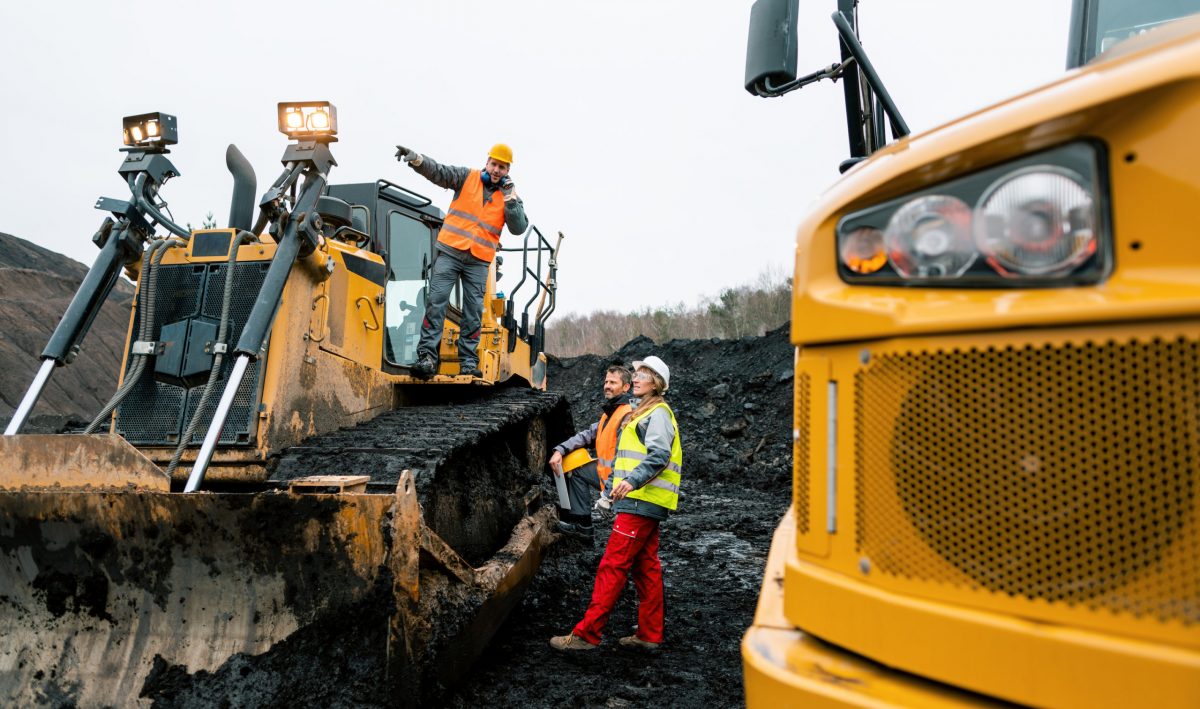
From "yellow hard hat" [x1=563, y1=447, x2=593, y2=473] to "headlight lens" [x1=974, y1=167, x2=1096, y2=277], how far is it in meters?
4.31

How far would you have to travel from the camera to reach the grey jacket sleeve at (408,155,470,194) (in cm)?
589

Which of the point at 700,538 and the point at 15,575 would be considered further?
the point at 700,538

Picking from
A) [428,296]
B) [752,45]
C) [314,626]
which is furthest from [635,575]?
[752,45]

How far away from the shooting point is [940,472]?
56.9 inches

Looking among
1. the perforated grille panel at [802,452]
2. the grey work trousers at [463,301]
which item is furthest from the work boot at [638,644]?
the perforated grille panel at [802,452]

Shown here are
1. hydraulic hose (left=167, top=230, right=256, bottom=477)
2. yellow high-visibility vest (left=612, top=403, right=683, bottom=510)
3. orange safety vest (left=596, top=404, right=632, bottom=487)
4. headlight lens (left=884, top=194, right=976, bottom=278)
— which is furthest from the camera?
orange safety vest (left=596, top=404, right=632, bottom=487)

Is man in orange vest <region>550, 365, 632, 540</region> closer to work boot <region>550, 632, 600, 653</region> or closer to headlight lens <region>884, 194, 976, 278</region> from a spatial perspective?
work boot <region>550, 632, 600, 653</region>

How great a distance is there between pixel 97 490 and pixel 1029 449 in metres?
3.42

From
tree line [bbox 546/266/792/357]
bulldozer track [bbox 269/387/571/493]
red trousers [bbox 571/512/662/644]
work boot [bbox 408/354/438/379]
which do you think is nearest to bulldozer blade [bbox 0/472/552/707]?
bulldozer track [bbox 269/387/571/493]

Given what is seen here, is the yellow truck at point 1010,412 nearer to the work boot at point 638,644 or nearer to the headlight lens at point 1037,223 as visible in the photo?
the headlight lens at point 1037,223

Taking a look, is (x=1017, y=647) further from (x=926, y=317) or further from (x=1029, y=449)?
(x=926, y=317)

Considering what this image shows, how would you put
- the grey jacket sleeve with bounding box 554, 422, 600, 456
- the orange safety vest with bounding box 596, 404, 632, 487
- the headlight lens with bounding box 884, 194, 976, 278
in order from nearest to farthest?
the headlight lens with bounding box 884, 194, 976, 278, the orange safety vest with bounding box 596, 404, 632, 487, the grey jacket sleeve with bounding box 554, 422, 600, 456

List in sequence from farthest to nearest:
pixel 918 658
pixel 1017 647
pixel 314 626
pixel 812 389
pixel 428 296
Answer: pixel 428 296
pixel 314 626
pixel 812 389
pixel 918 658
pixel 1017 647

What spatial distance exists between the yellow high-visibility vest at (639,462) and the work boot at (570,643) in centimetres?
84
